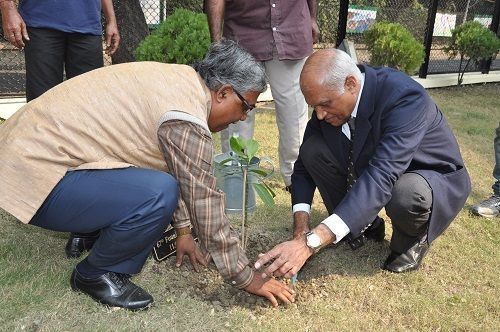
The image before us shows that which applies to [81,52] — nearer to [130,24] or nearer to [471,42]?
[130,24]

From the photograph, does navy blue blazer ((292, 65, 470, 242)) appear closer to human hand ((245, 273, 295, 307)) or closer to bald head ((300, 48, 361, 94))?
bald head ((300, 48, 361, 94))

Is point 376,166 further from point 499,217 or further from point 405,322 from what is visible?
point 499,217

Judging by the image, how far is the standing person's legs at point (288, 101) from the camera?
3.73 m

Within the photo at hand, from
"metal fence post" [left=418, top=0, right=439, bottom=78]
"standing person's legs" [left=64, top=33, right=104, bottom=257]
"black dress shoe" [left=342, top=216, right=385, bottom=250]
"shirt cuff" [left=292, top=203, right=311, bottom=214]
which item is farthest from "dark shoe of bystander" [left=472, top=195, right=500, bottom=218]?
"metal fence post" [left=418, top=0, right=439, bottom=78]

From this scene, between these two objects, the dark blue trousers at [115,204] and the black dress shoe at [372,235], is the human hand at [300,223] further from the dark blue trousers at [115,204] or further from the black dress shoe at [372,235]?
the dark blue trousers at [115,204]

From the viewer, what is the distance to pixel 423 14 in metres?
9.18

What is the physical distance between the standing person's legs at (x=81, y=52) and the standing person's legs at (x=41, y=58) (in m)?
0.09

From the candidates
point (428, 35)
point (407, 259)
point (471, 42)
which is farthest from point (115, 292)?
point (471, 42)

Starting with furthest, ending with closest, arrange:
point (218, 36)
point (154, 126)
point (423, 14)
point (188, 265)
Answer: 1. point (423, 14)
2. point (218, 36)
3. point (188, 265)
4. point (154, 126)

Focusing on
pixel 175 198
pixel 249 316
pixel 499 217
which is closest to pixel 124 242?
pixel 175 198

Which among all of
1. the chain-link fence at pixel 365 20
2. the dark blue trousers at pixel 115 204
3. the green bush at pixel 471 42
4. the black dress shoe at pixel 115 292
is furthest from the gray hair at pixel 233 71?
the green bush at pixel 471 42

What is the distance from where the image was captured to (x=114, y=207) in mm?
2199

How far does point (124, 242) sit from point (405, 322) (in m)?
1.32

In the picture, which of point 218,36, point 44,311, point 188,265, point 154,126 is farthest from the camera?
point 218,36
